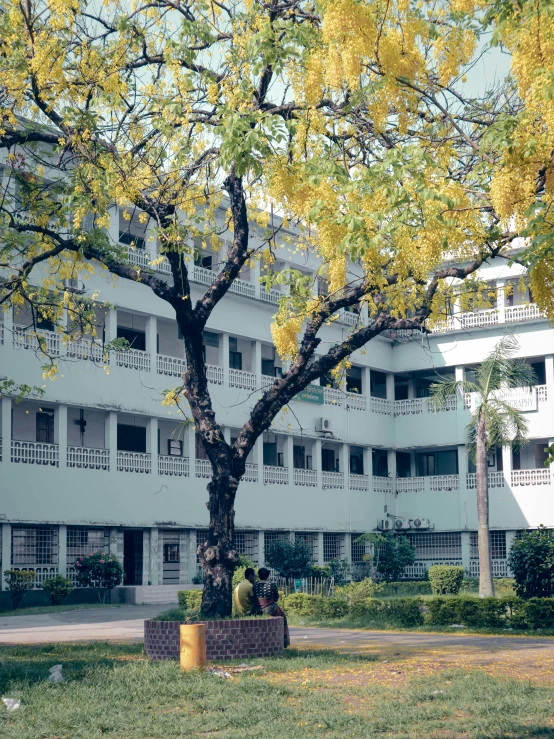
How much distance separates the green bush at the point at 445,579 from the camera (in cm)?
3102

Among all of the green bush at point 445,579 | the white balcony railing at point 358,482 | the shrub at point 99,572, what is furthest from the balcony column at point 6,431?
the white balcony railing at point 358,482

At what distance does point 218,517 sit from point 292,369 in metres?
2.30

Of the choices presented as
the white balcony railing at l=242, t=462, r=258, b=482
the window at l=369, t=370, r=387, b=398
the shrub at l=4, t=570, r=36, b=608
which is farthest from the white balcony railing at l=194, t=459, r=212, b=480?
the window at l=369, t=370, r=387, b=398

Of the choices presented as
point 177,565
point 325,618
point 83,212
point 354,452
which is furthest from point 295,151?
point 354,452

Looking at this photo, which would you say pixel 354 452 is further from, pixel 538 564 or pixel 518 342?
pixel 538 564

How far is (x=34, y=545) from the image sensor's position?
90.3 feet

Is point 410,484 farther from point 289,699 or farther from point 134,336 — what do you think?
point 289,699

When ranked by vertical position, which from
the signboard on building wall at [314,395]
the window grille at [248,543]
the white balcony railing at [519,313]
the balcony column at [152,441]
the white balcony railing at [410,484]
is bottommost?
the window grille at [248,543]

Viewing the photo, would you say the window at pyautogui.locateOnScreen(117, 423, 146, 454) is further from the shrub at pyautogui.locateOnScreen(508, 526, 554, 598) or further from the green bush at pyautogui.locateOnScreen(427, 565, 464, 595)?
the shrub at pyautogui.locateOnScreen(508, 526, 554, 598)

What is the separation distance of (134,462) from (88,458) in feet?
6.01

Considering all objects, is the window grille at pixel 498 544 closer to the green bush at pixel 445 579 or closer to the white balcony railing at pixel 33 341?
the green bush at pixel 445 579

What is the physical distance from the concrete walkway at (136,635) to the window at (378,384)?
2105cm

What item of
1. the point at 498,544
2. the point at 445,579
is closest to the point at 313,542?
the point at 498,544

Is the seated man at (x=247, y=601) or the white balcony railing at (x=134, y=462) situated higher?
the white balcony railing at (x=134, y=462)
